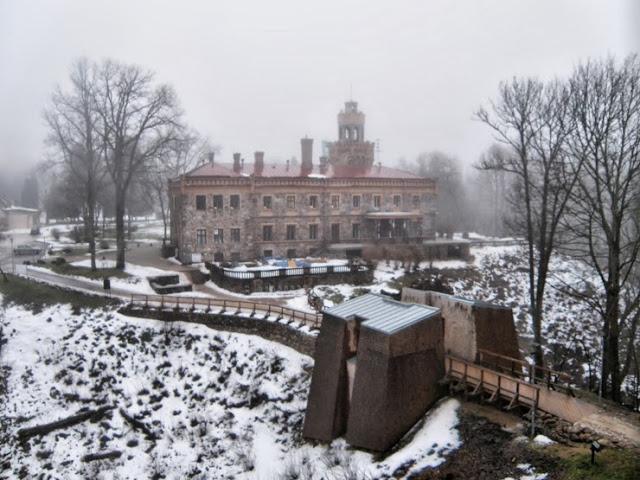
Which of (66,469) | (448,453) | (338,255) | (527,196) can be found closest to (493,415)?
(448,453)

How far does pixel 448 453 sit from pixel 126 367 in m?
13.4

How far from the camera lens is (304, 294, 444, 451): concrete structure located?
12.3 meters

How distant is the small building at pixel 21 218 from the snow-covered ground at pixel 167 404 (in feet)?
127

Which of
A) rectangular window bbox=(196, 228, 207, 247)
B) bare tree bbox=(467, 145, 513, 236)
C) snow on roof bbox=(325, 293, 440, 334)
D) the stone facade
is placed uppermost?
bare tree bbox=(467, 145, 513, 236)

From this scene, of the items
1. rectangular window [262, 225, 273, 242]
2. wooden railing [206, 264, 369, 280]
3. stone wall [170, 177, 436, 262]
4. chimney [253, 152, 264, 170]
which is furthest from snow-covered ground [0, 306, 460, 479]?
chimney [253, 152, 264, 170]

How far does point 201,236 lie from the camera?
32031 millimetres

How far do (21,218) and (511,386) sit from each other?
60095mm

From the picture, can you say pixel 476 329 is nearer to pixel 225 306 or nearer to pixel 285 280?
pixel 225 306

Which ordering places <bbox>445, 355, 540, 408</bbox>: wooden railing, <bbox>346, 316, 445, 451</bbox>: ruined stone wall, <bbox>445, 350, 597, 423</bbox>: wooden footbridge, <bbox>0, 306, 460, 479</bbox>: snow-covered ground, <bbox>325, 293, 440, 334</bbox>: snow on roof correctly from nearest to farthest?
<bbox>445, 350, 597, 423</bbox>: wooden footbridge → <bbox>445, 355, 540, 408</bbox>: wooden railing → <bbox>346, 316, 445, 451</bbox>: ruined stone wall → <bbox>325, 293, 440, 334</bbox>: snow on roof → <bbox>0, 306, 460, 479</bbox>: snow-covered ground

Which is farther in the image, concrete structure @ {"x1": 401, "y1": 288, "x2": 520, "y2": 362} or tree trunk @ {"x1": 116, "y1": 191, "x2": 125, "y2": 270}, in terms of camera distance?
tree trunk @ {"x1": 116, "y1": 191, "x2": 125, "y2": 270}

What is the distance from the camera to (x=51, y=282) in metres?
26.0

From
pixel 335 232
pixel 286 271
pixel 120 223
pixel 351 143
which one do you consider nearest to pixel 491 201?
pixel 351 143

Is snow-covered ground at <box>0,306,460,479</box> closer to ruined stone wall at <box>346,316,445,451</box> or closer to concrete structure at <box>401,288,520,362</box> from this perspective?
ruined stone wall at <box>346,316,445,451</box>

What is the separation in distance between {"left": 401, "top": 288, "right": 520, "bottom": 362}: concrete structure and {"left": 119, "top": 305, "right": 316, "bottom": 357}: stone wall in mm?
5594
